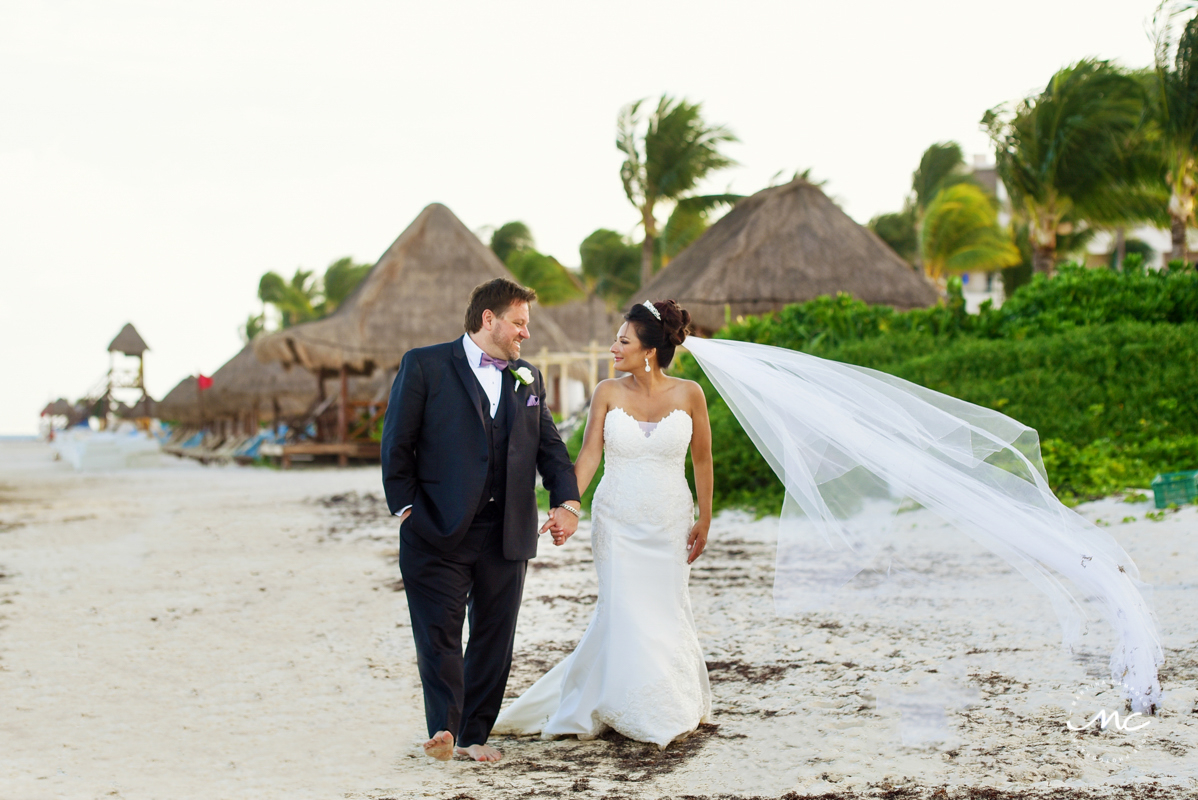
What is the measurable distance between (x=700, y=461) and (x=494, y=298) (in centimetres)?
128

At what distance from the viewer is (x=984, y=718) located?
14.0 feet

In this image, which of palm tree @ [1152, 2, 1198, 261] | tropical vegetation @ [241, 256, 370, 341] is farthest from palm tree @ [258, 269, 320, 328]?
palm tree @ [1152, 2, 1198, 261]

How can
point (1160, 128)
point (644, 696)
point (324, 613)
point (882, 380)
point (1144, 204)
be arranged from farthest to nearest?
point (1144, 204) → point (1160, 128) → point (324, 613) → point (882, 380) → point (644, 696)

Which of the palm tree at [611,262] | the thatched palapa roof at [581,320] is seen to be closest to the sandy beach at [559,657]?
the palm tree at [611,262]

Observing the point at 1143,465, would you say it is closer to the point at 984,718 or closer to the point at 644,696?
the point at 984,718

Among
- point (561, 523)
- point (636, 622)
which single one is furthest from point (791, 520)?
point (561, 523)

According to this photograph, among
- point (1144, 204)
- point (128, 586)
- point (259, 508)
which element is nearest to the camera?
point (128, 586)

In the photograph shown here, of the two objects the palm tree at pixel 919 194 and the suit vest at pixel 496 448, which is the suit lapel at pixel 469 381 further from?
the palm tree at pixel 919 194

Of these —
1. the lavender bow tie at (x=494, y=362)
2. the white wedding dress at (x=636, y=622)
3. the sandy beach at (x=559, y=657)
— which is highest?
the lavender bow tie at (x=494, y=362)

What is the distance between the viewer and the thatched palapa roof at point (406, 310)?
78.5 feet

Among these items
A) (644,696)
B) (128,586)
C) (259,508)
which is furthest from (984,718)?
(259,508)

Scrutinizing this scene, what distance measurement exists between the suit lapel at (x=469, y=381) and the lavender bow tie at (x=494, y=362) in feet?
0.20

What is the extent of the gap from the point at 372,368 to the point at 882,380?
74.6 ft

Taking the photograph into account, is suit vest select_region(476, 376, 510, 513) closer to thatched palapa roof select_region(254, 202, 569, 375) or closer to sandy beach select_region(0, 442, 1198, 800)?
sandy beach select_region(0, 442, 1198, 800)
